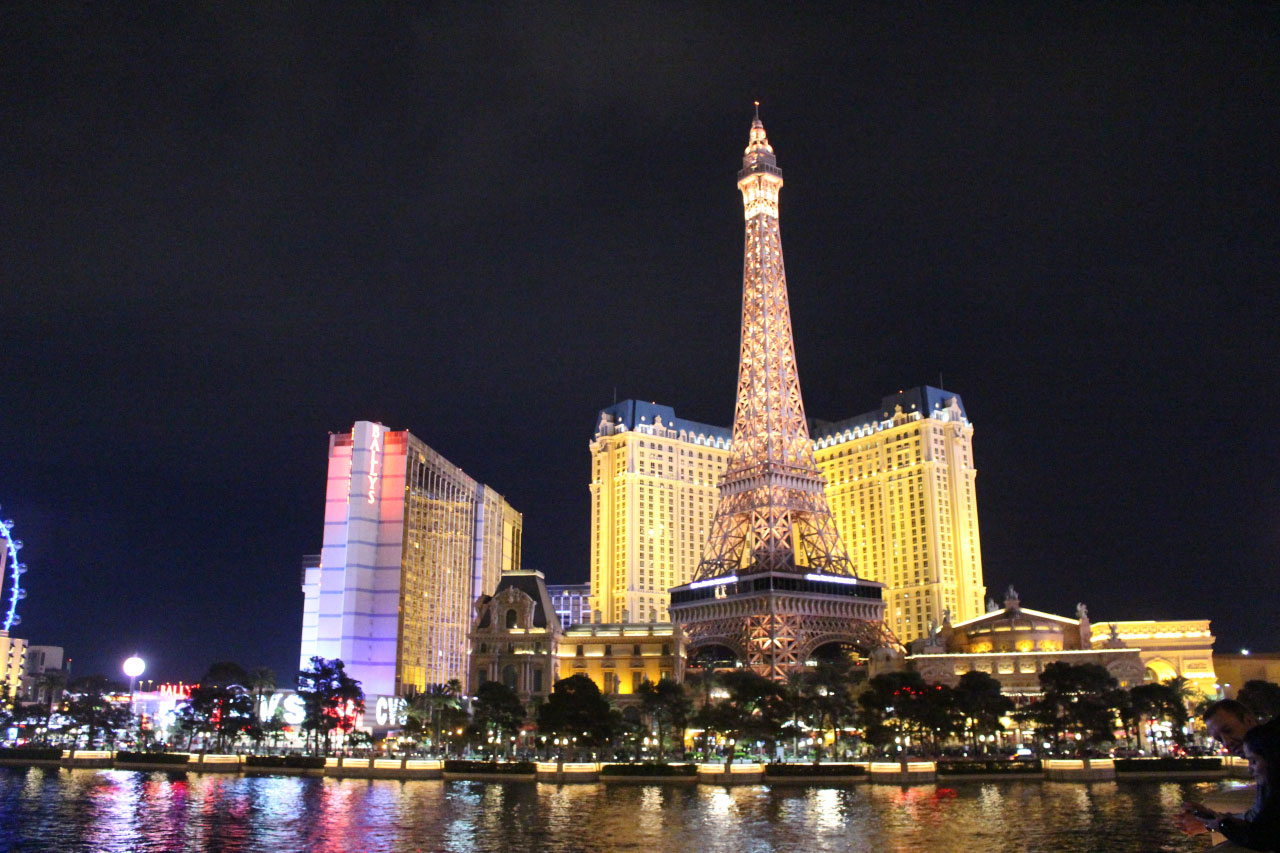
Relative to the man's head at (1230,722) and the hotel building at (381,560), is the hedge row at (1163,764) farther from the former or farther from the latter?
the hotel building at (381,560)

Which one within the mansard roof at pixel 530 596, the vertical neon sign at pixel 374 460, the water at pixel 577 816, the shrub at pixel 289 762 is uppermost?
the vertical neon sign at pixel 374 460

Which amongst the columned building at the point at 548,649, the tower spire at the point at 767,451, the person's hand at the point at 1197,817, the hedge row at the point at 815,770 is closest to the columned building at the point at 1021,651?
the tower spire at the point at 767,451

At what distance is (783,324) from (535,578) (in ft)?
170

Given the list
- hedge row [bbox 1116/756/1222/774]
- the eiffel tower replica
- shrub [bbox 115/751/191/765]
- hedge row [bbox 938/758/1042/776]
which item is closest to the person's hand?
hedge row [bbox 938/758/1042/776]

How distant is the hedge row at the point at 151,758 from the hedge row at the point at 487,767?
91.5 ft

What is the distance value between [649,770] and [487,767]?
14.7 meters

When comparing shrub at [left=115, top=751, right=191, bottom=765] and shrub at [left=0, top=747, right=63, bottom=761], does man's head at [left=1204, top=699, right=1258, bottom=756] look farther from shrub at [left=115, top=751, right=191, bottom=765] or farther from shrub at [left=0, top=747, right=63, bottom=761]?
shrub at [left=0, top=747, right=63, bottom=761]

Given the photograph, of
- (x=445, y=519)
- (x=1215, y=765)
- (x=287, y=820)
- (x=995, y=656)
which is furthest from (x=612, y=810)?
(x=445, y=519)

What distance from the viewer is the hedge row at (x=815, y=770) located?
284ft

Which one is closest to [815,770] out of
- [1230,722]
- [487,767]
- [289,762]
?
[487,767]

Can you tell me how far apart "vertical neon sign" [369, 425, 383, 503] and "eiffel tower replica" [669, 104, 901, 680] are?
1805 inches

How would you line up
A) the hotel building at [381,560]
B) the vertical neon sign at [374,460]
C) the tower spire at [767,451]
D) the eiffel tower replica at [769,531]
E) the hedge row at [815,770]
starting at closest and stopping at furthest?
the hedge row at [815,770], the eiffel tower replica at [769,531], the tower spire at [767,451], the hotel building at [381,560], the vertical neon sign at [374,460]

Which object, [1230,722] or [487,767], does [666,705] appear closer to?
[487,767]

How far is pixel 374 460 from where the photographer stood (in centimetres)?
15150
